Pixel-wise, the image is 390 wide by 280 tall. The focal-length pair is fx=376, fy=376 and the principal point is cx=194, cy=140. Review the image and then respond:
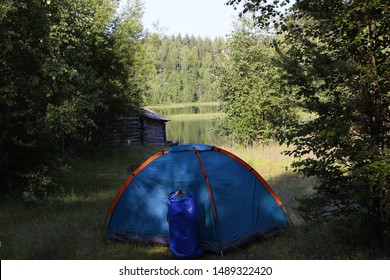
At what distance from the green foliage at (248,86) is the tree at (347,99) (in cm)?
1699

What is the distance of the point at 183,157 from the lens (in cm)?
733

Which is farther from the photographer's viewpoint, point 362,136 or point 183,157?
point 183,157

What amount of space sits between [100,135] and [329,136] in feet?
54.2

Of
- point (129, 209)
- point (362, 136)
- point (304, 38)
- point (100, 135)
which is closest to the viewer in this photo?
point (362, 136)

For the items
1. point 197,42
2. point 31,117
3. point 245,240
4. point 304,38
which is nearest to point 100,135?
point 31,117

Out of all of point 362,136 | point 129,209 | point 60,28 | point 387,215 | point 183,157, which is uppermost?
point 60,28

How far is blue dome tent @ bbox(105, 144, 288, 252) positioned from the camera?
6.72 m

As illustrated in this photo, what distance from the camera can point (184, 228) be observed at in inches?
244

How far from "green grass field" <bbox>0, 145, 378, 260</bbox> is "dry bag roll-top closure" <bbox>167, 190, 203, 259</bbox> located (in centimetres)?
28

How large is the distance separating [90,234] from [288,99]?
4538 millimetres

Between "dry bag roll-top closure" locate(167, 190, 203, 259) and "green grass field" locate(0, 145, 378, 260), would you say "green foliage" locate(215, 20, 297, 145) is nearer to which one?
"green grass field" locate(0, 145, 378, 260)

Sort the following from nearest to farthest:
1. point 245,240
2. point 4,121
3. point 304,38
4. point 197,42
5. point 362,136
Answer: point 362,136, point 304,38, point 245,240, point 4,121, point 197,42
